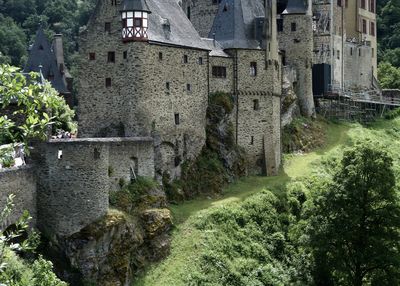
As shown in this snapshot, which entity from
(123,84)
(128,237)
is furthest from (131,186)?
(123,84)

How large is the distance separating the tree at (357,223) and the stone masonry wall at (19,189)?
13.6 m

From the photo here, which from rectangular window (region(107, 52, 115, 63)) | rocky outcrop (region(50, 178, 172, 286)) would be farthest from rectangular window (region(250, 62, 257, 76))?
rocky outcrop (region(50, 178, 172, 286))

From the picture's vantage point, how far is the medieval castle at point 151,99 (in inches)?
1548

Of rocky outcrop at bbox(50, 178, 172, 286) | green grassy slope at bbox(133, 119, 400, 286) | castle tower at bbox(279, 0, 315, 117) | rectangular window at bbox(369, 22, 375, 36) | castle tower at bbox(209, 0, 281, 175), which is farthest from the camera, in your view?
rectangular window at bbox(369, 22, 375, 36)

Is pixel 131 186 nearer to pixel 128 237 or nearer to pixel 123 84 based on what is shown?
pixel 128 237

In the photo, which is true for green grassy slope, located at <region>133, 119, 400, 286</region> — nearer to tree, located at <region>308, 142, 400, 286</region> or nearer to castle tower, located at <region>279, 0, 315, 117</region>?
castle tower, located at <region>279, 0, 315, 117</region>

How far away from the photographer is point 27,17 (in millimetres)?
119438

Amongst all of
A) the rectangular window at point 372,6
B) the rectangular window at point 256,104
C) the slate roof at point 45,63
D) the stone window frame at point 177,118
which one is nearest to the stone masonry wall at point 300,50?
the rectangular window at point 256,104

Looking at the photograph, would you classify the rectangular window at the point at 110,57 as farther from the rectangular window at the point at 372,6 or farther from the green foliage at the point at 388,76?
the green foliage at the point at 388,76

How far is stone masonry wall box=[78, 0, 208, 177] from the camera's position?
150 feet

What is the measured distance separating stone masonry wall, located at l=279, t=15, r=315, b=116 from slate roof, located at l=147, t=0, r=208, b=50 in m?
13.5

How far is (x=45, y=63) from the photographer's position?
6969 centimetres

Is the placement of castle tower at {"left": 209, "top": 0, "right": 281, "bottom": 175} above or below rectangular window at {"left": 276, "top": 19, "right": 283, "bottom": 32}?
below

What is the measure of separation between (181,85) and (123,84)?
13.5 feet
